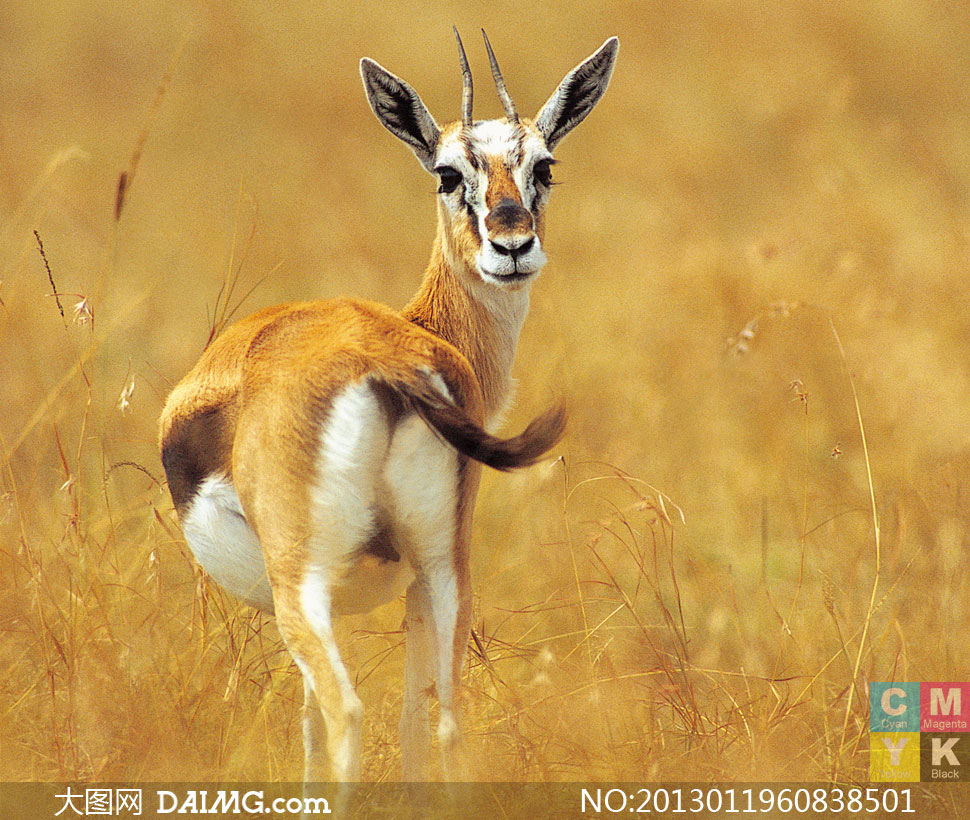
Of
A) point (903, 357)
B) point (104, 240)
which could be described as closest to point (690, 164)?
point (903, 357)

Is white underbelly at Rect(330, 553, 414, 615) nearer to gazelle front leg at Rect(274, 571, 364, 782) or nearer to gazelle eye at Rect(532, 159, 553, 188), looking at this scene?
gazelle front leg at Rect(274, 571, 364, 782)

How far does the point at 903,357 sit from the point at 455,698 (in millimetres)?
4689

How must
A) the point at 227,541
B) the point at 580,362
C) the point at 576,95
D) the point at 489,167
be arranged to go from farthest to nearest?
the point at 580,362 < the point at 576,95 < the point at 489,167 < the point at 227,541

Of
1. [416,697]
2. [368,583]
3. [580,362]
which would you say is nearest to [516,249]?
[368,583]

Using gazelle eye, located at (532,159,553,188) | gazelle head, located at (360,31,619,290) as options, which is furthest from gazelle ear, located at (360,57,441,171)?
gazelle eye, located at (532,159,553,188)

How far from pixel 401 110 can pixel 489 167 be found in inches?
17.9

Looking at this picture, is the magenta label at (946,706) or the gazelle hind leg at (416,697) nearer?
the gazelle hind leg at (416,697)

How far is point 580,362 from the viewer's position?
22.8 feet

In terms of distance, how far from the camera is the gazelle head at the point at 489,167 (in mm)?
3406

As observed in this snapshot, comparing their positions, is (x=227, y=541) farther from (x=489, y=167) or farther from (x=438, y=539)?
(x=489, y=167)

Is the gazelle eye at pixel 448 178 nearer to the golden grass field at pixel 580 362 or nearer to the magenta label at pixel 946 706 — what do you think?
→ the golden grass field at pixel 580 362

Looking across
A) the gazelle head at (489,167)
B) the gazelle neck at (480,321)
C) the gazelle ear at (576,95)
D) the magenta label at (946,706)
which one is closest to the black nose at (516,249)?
the gazelle head at (489,167)

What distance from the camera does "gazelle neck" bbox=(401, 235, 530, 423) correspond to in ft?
12.2

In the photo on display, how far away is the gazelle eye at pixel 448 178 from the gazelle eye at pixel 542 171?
0.25 meters
